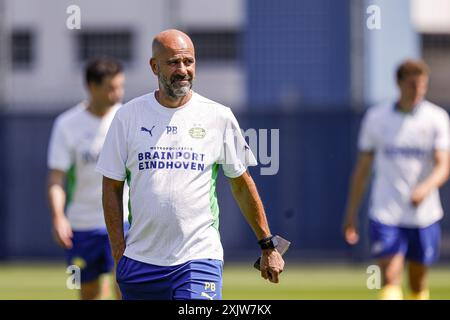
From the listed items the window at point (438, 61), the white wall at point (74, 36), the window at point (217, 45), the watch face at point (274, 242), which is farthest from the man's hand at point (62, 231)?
the window at point (217, 45)

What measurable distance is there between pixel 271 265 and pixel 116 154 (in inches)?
43.2

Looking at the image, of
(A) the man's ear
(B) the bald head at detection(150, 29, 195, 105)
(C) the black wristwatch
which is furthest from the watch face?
(A) the man's ear

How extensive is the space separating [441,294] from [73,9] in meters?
6.03

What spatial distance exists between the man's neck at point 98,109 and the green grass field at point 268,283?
3.98m

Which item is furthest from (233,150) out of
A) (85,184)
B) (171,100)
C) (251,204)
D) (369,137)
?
(369,137)

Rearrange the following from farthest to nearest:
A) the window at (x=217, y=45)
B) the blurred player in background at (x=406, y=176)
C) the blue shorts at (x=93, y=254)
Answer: the window at (x=217, y=45)
the blurred player in background at (x=406, y=176)
the blue shorts at (x=93, y=254)

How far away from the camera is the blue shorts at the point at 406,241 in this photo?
36.7 ft

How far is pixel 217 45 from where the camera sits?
118ft

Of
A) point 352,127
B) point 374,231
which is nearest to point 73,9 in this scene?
point 374,231

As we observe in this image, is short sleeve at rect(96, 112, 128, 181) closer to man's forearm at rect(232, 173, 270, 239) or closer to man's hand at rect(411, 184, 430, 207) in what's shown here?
man's forearm at rect(232, 173, 270, 239)

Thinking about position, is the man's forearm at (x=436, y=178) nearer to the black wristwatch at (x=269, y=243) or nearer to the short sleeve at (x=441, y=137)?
the short sleeve at (x=441, y=137)

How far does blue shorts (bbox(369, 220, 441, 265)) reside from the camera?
11188mm

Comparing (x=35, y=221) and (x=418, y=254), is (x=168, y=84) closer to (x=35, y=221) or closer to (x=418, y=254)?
(x=418, y=254)

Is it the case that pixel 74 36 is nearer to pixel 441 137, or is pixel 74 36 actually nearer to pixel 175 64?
pixel 441 137
